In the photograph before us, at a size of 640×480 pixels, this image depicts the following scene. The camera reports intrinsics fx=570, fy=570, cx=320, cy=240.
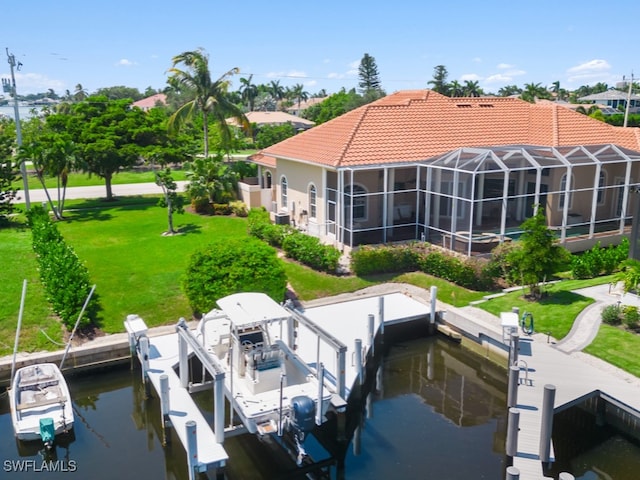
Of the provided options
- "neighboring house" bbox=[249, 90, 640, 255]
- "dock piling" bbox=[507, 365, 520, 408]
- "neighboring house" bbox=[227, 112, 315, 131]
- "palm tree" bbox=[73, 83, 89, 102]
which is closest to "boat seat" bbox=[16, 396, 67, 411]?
"dock piling" bbox=[507, 365, 520, 408]

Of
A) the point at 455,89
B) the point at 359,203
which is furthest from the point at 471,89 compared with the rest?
the point at 359,203

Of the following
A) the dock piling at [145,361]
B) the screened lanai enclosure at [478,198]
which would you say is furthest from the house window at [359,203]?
the dock piling at [145,361]

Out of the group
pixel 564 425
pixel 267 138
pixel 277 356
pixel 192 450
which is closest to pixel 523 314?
pixel 564 425

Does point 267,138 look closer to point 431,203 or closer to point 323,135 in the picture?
point 323,135

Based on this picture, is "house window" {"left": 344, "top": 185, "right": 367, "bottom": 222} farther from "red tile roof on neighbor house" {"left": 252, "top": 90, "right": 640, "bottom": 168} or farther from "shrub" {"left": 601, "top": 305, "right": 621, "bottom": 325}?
"shrub" {"left": 601, "top": 305, "right": 621, "bottom": 325}

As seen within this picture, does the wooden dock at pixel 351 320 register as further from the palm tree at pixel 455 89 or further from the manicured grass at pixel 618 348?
the palm tree at pixel 455 89

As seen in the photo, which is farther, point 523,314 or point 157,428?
point 523,314
